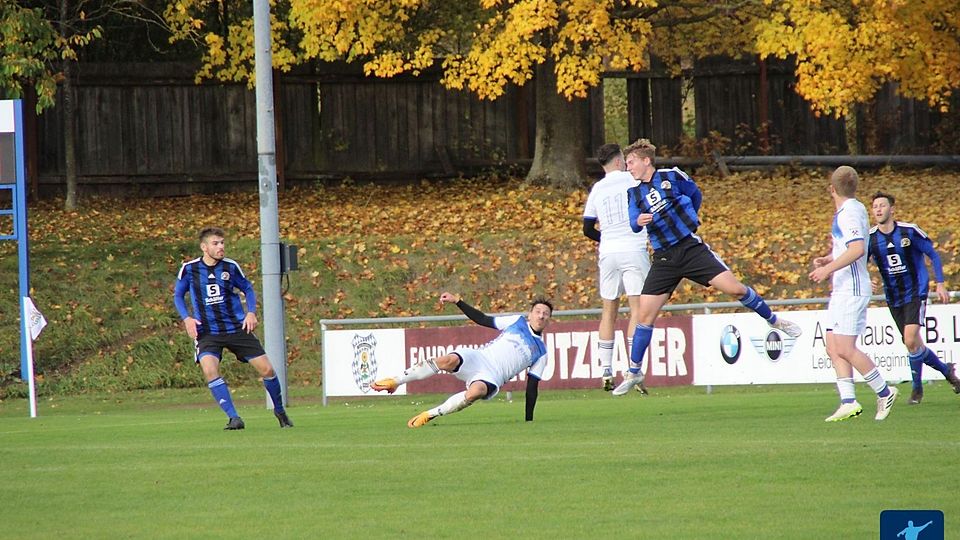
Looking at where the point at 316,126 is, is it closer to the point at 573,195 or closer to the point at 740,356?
the point at 573,195

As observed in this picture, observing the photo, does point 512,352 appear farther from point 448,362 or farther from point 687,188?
point 687,188

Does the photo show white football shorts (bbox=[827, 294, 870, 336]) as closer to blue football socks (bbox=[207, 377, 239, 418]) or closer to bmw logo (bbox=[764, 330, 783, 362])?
blue football socks (bbox=[207, 377, 239, 418])

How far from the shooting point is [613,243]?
1491cm

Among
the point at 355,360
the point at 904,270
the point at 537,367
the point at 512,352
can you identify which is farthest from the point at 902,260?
the point at 355,360

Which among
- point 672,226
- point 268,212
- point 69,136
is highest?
point 69,136

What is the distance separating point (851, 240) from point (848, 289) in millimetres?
450

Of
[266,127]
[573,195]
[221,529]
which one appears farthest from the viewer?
[573,195]

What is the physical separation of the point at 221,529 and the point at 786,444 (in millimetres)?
4424

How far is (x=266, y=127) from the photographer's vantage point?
62.5 ft

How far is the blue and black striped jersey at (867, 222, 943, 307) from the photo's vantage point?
14844 mm

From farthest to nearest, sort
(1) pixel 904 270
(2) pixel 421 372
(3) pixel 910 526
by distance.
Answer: (1) pixel 904 270
(2) pixel 421 372
(3) pixel 910 526

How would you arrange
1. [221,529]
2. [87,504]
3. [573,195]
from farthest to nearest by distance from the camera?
1. [573,195]
2. [87,504]
3. [221,529]

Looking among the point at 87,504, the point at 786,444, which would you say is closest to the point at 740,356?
the point at 786,444

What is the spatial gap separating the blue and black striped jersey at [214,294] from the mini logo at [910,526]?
347 inches
